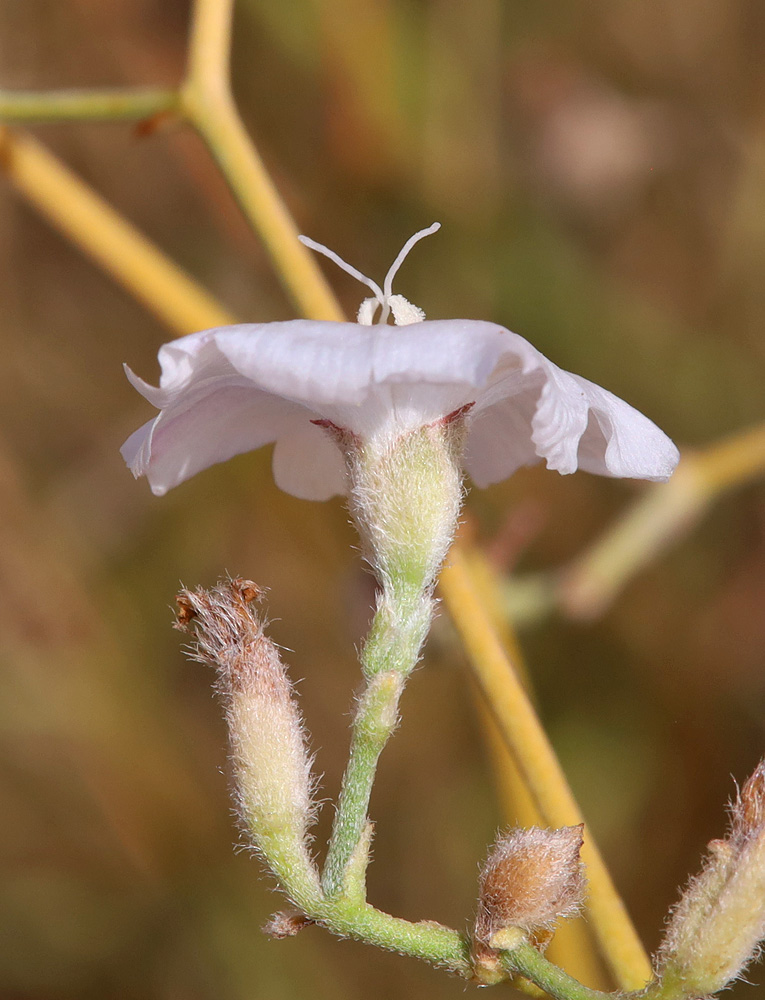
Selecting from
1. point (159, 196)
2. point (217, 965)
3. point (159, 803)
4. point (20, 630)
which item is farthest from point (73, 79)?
point (217, 965)

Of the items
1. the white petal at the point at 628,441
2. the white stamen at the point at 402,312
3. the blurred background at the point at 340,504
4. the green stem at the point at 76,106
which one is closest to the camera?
the white petal at the point at 628,441

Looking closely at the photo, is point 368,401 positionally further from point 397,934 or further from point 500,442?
point 397,934

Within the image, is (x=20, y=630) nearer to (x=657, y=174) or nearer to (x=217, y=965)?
(x=217, y=965)

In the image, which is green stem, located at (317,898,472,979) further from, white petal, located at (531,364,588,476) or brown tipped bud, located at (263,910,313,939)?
white petal, located at (531,364,588,476)

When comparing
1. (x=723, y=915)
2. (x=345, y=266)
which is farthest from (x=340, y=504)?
(x=723, y=915)

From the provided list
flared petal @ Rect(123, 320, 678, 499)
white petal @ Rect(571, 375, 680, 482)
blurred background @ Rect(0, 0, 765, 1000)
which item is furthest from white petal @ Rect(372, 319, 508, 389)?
blurred background @ Rect(0, 0, 765, 1000)

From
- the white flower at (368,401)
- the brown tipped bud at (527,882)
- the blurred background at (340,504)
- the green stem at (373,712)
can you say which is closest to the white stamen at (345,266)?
the white flower at (368,401)

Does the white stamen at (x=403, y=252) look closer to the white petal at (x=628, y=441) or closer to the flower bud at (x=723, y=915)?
the white petal at (x=628, y=441)
